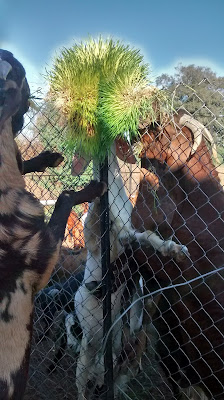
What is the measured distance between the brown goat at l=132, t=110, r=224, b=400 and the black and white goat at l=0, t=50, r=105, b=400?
66cm

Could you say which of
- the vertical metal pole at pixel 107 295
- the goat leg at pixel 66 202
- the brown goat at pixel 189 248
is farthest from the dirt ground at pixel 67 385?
the goat leg at pixel 66 202

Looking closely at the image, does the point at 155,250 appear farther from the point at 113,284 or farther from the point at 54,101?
the point at 54,101

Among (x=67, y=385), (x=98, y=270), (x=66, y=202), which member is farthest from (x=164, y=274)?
(x=67, y=385)

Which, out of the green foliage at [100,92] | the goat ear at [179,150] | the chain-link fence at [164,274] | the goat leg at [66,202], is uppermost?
the green foliage at [100,92]

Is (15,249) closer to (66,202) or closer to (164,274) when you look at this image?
(66,202)

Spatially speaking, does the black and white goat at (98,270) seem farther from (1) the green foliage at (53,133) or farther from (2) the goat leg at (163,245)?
(1) the green foliage at (53,133)

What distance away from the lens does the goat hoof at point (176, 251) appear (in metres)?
2.26

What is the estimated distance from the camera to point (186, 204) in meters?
2.56

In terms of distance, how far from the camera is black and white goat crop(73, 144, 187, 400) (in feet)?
8.71

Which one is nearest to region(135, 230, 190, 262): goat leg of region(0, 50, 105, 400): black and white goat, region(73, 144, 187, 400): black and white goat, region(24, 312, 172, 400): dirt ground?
region(73, 144, 187, 400): black and white goat

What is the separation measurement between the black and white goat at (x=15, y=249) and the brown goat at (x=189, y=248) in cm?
66

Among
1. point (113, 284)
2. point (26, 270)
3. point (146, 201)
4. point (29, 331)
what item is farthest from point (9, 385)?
point (146, 201)

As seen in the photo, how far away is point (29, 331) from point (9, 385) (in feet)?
0.84

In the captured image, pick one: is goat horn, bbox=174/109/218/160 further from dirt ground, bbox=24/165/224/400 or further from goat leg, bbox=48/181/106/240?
dirt ground, bbox=24/165/224/400
